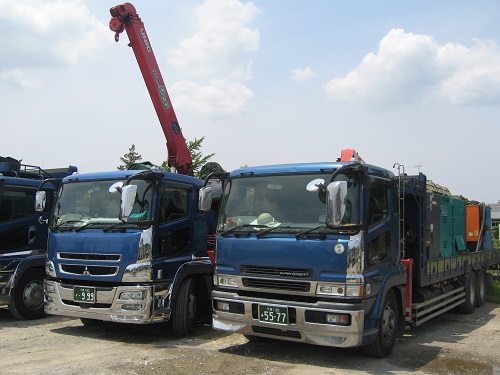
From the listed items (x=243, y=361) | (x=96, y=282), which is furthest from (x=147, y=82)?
(x=243, y=361)

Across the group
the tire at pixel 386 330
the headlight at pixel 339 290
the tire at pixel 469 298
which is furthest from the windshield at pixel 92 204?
the tire at pixel 469 298

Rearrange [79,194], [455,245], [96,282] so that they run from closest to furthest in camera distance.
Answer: [96,282]
[79,194]
[455,245]

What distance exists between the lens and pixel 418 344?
7.23 meters

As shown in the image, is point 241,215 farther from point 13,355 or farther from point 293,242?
point 13,355

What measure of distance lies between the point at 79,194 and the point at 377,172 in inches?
173

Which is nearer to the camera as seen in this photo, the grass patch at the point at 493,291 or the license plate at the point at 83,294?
the license plate at the point at 83,294

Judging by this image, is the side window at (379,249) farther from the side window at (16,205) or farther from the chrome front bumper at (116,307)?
the side window at (16,205)

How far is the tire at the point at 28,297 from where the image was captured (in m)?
8.59

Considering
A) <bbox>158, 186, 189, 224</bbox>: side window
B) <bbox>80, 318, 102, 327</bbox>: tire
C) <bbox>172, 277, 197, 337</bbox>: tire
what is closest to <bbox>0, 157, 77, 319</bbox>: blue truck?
<bbox>80, 318, 102, 327</bbox>: tire

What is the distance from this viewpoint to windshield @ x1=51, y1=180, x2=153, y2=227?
23.6 ft

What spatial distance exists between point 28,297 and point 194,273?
10.4ft

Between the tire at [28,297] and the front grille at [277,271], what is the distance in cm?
458

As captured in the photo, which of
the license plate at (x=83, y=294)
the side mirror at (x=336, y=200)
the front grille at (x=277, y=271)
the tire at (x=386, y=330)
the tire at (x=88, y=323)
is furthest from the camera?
the tire at (x=88, y=323)

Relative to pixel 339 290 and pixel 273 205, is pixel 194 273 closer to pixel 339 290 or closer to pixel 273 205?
pixel 273 205
